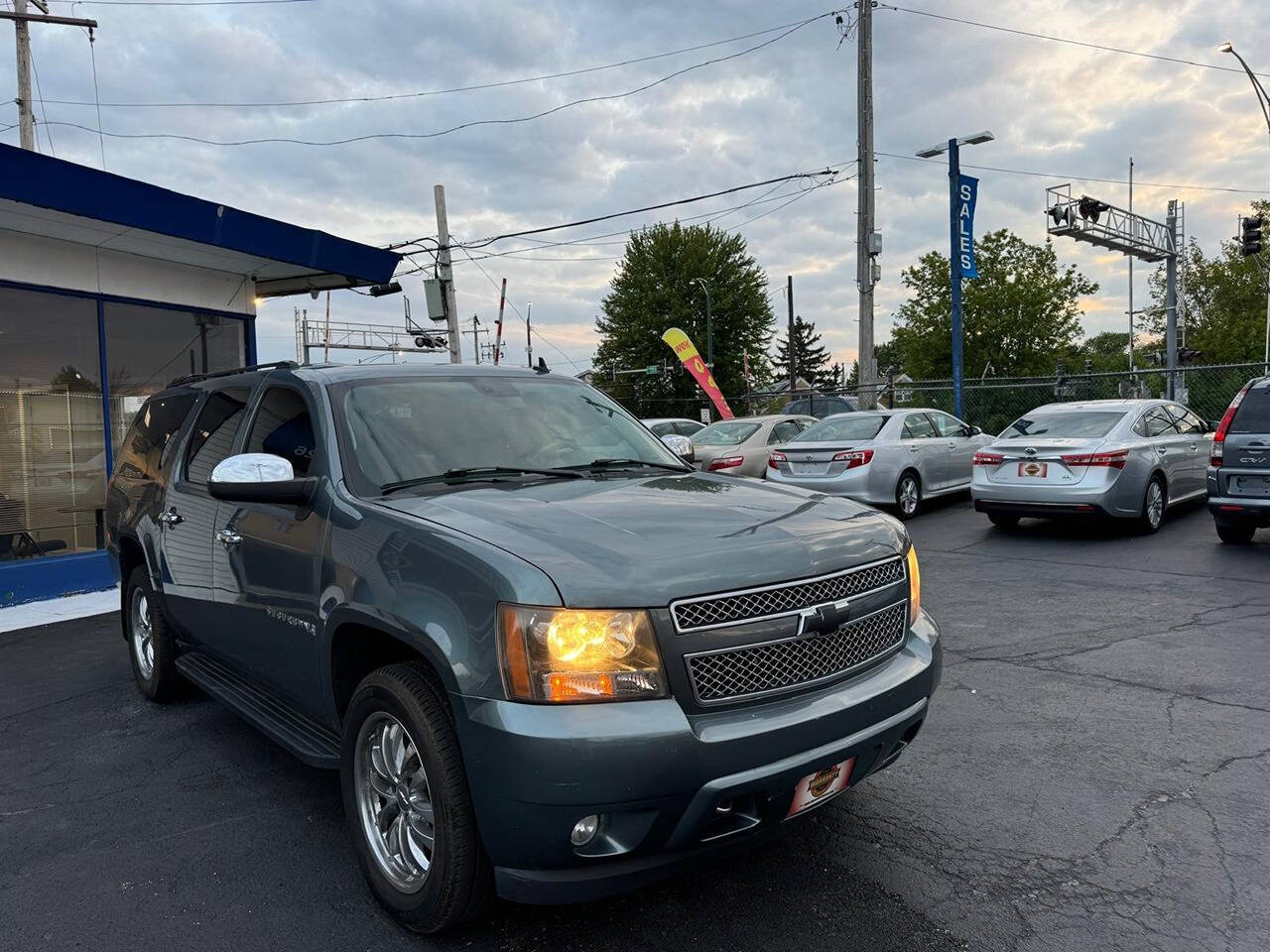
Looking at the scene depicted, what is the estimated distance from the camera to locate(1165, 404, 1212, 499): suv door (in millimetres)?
11023

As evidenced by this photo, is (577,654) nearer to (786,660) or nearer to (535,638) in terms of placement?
(535,638)

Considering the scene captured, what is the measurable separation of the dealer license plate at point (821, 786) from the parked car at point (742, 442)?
11.3m

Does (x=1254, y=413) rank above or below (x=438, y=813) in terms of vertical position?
above

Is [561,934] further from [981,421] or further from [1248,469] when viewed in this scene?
[981,421]

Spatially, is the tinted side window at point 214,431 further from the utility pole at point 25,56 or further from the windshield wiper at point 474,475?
the utility pole at point 25,56

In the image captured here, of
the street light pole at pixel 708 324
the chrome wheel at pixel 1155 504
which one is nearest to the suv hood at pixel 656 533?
the chrome wheel at pixel 1155 504

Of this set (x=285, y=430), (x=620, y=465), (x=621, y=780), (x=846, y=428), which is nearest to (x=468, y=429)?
(x=620, y=465)

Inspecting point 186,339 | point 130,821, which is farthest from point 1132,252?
point 130,821

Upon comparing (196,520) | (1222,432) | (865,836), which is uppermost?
(1222,432)

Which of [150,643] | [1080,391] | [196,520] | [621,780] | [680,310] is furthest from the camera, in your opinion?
[680,310]

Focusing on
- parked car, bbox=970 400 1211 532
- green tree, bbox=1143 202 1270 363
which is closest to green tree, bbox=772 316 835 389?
green tree, bbox=1143 202 1270 363

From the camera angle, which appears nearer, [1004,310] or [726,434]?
[726,434]

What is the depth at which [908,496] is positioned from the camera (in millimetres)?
12281

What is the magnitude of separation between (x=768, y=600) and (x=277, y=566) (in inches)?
78.5
